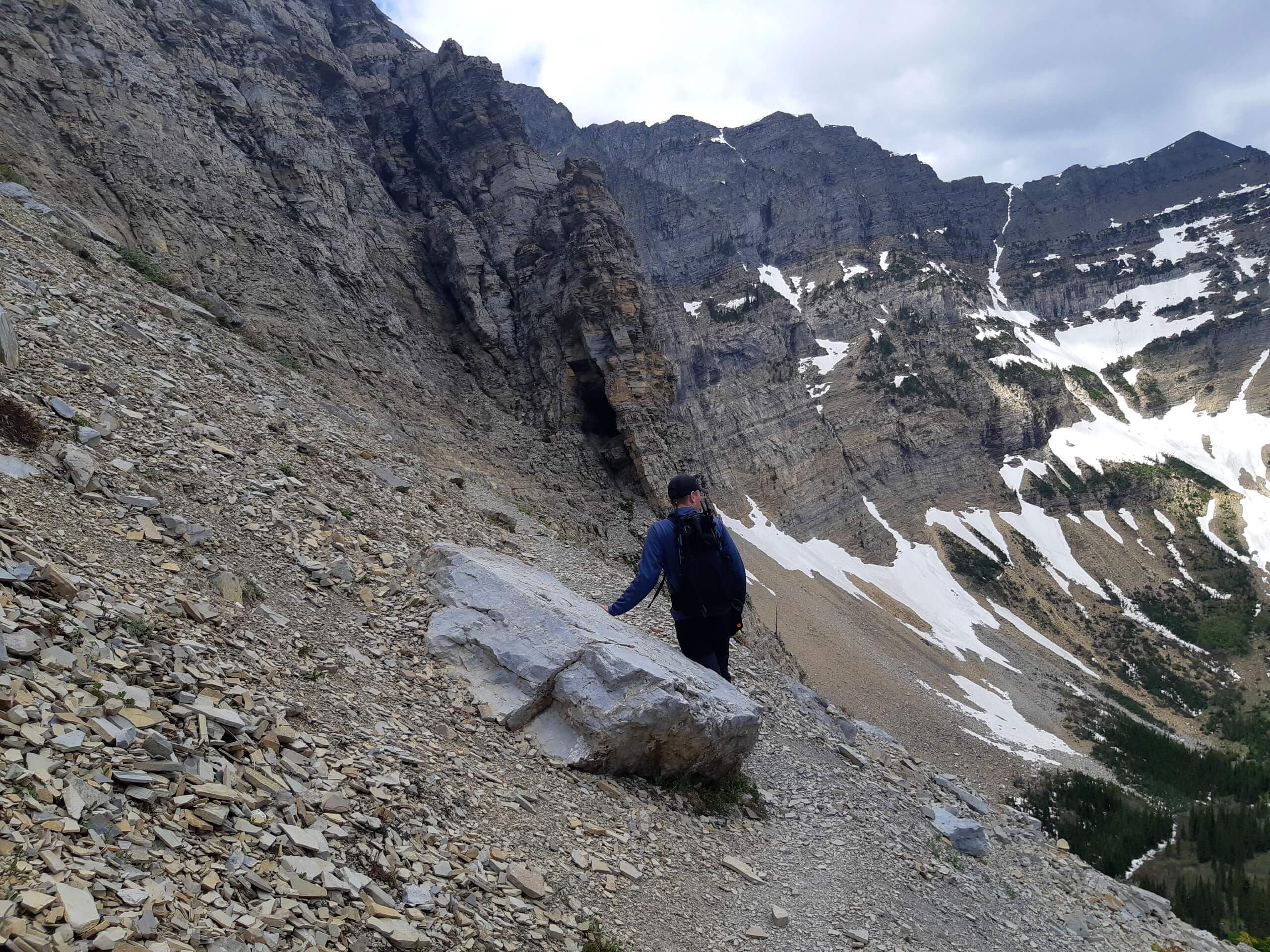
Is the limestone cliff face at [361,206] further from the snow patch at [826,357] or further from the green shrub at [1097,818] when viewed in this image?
the snow patch at [826,357]

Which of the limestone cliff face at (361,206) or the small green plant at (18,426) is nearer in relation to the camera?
the small green plant at (18,426)

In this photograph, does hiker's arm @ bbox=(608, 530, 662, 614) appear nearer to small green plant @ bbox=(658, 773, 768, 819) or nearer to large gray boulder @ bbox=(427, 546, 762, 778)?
large gray boulder @ bbox=(427, 546, 762, 778)

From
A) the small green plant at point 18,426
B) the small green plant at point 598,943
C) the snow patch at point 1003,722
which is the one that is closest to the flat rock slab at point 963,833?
the small green plant at point 598,943

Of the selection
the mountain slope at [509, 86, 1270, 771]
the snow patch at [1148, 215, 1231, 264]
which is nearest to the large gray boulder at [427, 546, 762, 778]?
the mountain slope at [509, 86, 1270, 771]

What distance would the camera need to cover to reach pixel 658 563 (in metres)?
9.21

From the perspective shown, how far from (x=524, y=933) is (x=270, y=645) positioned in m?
4.12

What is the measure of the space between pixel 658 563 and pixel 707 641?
1817 mm

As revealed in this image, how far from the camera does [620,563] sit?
76.1ft

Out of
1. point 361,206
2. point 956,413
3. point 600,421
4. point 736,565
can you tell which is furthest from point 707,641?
point 956,413

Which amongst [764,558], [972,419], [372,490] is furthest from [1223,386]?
[372,490]

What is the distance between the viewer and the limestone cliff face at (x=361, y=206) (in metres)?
27.9

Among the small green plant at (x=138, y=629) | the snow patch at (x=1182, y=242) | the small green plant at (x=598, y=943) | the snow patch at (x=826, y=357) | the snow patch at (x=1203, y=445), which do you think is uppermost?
the snow patch at (x=1182, y=242)

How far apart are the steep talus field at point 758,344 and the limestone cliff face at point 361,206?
21 centimetres

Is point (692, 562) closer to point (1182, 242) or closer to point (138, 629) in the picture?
point (138, 629)
